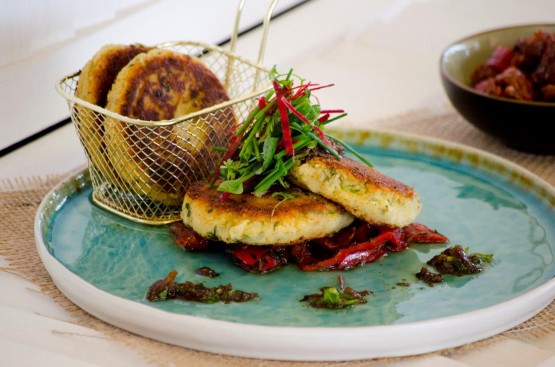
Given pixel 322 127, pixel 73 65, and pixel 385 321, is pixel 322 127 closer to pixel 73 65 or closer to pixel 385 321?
pixel 385 321

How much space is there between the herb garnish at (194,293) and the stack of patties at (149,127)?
57cm

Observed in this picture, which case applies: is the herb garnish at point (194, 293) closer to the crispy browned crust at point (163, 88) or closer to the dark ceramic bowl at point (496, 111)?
the crispy browned crust at point (163, 88)

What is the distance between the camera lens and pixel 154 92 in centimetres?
264

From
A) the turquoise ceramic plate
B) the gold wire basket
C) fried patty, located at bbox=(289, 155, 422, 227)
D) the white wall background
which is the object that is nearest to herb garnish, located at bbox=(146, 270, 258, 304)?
the turquoise ceramic plate

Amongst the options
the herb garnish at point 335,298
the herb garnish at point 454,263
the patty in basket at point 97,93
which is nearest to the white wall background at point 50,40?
the patty in basket at point 97,93

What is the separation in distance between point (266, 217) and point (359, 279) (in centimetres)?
31

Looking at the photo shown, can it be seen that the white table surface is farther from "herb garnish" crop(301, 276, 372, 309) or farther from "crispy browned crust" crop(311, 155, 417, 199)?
"crispy browned crust" crop(311, 155, 417, 199)

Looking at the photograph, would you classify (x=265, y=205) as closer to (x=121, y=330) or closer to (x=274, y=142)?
(x=274, y=142)

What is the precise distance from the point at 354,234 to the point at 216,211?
1.39 feet

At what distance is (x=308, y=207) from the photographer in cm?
226

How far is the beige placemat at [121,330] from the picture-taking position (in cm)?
189

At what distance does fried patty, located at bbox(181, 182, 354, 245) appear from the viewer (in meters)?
2.21

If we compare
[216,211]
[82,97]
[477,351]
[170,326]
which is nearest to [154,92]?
[82,97]

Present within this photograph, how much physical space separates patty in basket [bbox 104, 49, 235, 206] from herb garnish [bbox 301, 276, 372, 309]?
74 centimetres
